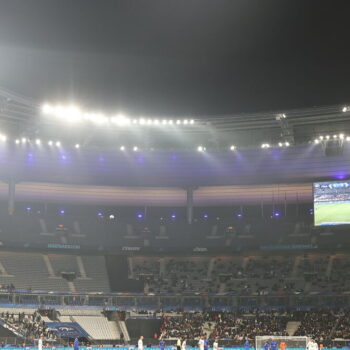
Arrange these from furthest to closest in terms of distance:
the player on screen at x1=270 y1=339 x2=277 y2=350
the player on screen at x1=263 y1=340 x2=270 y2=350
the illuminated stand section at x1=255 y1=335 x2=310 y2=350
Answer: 1. the illuminated stand section at x1=255 y1=335 x2=310 y2=350
2. the player on screen at x1=270 y1=339 x2=277 y2=350
3. the player on screen at x1=263 y1=340 x2=270 y2=350

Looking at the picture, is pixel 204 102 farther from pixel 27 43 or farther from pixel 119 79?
pixel 27 43

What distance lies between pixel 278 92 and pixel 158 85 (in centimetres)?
763

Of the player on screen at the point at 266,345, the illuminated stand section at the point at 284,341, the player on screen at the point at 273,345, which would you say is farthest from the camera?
the illuminated stand section at the point at 284,341

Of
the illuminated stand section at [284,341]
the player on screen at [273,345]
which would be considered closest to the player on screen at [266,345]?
the illuminated stand section at [284,341]

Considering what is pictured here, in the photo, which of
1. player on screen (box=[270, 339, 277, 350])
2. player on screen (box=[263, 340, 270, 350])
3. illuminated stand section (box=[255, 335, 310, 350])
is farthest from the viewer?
illuminated stand section (box=[255, 335, 310, 350])

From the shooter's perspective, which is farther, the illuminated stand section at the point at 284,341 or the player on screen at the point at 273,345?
the illuminated stand section at the point at 284,341

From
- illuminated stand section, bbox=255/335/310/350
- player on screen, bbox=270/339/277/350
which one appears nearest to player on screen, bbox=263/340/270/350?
illuminated stand section, bbox=255/335/310/350

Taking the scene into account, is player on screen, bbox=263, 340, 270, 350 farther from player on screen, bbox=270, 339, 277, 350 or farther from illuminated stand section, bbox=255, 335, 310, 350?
player on screen, bbox=270, 339, 277, 350

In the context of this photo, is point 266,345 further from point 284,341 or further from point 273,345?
point 284,341

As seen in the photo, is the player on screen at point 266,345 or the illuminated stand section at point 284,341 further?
the illuminated stand section at point 284,341

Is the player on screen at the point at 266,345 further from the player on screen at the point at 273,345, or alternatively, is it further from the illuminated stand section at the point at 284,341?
the player on screen at the point at 273,345

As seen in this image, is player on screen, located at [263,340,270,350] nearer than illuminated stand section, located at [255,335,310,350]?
Yes

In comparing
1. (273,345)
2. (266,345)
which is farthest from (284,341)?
(266,345)

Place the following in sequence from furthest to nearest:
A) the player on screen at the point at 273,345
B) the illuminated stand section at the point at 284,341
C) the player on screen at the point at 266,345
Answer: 1. the illuminated stand section at the point at 284,341
2. the player on screen at the point at 273,345
3. the player on screen at the point at 266,345
